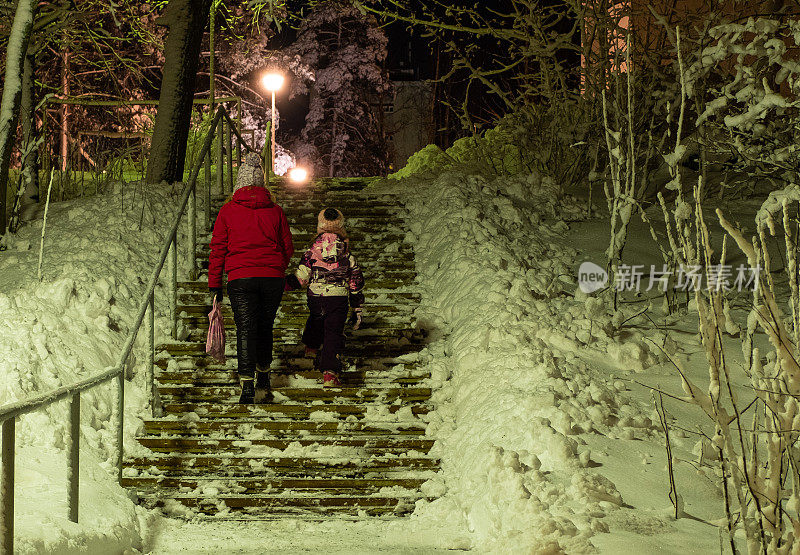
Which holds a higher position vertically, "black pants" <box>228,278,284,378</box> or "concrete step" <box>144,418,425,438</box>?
"black pants" <box>228,278,284,378</box>

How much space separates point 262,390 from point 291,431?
0.50 meters

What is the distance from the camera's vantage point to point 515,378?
662 cm

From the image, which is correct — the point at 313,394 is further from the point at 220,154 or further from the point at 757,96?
the point at 220,154

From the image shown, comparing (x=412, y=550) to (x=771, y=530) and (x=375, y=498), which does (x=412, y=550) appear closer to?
(x=375, y=498)

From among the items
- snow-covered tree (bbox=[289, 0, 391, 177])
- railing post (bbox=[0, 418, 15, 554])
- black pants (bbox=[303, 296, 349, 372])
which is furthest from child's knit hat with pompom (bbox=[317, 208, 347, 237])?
snow-covered tree (bbox=[289, 0, 391, 177])

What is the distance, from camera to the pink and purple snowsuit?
7363 millimetres

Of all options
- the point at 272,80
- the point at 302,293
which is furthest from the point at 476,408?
the point at 272,80

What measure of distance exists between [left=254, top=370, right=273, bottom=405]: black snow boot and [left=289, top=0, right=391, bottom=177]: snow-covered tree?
27120 mm

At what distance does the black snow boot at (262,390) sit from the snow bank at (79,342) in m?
0.87

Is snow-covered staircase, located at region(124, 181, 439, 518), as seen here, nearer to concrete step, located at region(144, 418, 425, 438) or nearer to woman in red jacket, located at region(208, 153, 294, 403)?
concrete step, located at region(144, 418, 425, 438)

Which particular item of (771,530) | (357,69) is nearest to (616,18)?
(771,530)

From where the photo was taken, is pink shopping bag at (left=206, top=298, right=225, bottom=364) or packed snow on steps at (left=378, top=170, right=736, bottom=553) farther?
pink shopping bag at (left=206, top=298, right=225, bottom=364)

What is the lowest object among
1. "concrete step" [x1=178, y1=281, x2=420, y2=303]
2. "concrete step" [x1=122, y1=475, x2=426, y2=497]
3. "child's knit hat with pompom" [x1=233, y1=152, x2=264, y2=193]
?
"concrete step" [x1=122, y1=475, x2=426, y2=497]

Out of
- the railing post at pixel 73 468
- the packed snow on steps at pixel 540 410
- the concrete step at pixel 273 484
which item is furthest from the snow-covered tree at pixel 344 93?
the railing post at pixel 73 468
